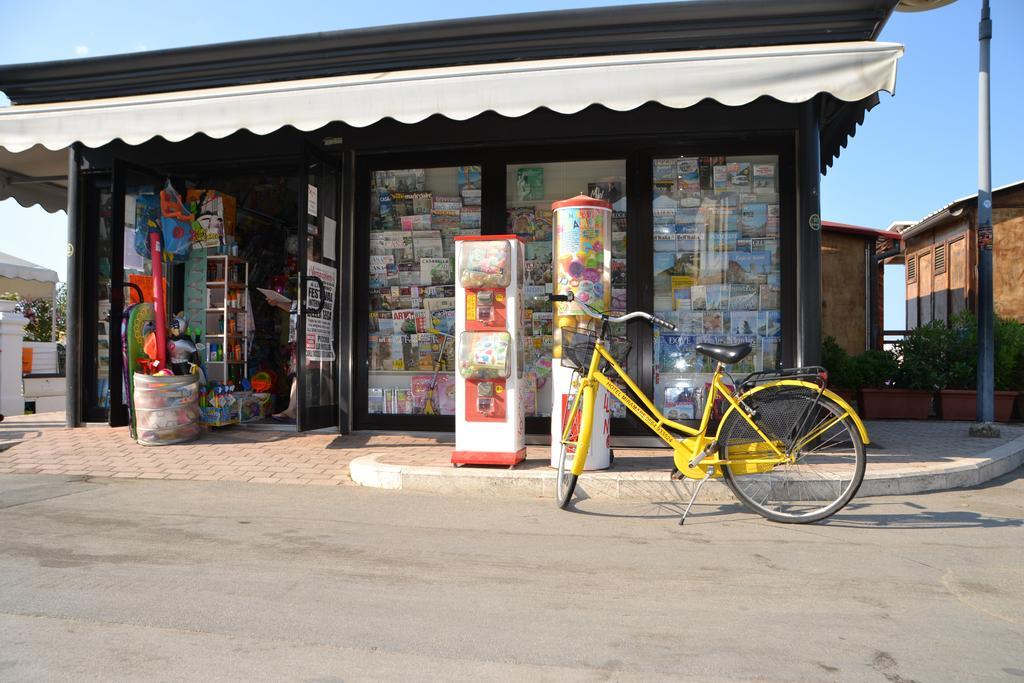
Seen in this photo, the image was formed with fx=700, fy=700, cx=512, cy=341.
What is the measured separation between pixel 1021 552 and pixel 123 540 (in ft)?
15.8

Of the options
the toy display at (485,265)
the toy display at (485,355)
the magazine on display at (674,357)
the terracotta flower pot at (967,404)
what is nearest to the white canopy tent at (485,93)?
the toy display at (485,265)

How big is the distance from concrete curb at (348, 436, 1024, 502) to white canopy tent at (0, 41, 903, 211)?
2.74 metres

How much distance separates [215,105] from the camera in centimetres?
604

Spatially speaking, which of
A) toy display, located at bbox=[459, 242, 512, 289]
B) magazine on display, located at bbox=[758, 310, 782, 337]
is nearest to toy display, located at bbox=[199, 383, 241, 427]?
toy display, located at bbox=[459, 242, 512, 289]

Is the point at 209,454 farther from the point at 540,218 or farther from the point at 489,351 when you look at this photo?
the point at 540,218

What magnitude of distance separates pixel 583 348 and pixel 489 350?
0.88 metres

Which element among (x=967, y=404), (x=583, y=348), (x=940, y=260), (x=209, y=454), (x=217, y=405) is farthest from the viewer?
(x=940, y=260)

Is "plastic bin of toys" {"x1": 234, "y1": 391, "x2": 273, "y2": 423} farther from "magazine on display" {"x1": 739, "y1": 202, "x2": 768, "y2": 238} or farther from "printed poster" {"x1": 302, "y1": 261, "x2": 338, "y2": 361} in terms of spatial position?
"magazine on display" {"x1": 739, "y1": 202, "x2": 768, "y2": 238}

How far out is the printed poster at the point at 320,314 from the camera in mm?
6703

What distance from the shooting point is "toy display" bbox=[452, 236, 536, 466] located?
Answer: 17.3 ft

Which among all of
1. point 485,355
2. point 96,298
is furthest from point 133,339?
point 485,355

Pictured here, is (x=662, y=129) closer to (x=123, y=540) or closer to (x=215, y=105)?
(x=215, y=105)

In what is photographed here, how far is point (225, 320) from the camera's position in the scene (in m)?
8.45

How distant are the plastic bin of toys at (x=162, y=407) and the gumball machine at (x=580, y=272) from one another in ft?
12.9
